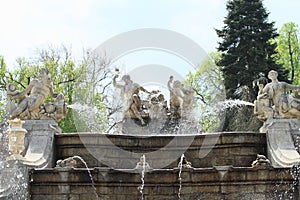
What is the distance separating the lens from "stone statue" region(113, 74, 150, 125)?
17.7 meters

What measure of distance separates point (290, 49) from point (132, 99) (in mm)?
20582

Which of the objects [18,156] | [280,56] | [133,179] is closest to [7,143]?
[18,156]

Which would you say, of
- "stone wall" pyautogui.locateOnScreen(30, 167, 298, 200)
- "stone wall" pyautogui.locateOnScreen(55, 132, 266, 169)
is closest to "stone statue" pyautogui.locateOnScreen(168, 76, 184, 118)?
"stone wall" pyautogui.locateOnScreen(55, 132, 266, 169)

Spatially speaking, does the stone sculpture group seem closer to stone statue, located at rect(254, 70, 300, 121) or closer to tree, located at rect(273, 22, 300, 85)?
stone statue, located at rect(254, 70, 300, 121)

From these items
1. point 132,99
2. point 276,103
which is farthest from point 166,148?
point 132,99

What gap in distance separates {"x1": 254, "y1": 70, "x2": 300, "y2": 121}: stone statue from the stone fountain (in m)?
0.02

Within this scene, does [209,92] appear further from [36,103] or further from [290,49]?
[36,103]

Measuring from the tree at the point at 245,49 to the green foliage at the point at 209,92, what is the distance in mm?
817

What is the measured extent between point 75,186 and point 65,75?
74.9 feet

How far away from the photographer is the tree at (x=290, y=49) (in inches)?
1390

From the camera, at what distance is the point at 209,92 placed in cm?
3431

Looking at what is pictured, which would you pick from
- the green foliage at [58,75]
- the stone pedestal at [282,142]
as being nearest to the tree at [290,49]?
the green foliage at [58,75]

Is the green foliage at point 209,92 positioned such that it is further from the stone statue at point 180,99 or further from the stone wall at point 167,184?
the stone wall at point 167,184

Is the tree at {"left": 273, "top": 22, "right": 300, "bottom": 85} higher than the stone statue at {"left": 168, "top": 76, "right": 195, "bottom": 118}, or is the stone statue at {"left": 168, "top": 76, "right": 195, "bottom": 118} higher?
the tree at {"left": 273, "top": 22, "right": 300, "bottom": 85}
